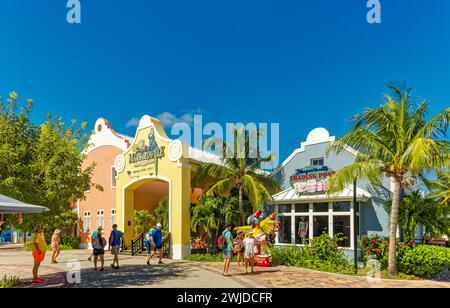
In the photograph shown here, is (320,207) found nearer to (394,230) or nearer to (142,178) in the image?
(394,230)

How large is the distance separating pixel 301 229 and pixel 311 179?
228cm

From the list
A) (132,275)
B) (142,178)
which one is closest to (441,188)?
(142,178)

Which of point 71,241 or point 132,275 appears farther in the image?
point 71,241

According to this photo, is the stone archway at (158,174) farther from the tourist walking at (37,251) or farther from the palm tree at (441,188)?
the palm tree at (441,188)

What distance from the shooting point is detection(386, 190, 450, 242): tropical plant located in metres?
13.9

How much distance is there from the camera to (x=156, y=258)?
17812 millimetres

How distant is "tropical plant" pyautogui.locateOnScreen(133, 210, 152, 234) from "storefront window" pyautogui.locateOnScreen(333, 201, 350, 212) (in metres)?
10.5

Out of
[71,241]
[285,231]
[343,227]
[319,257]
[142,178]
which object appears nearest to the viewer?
[319,257]

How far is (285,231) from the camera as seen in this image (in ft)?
59.1

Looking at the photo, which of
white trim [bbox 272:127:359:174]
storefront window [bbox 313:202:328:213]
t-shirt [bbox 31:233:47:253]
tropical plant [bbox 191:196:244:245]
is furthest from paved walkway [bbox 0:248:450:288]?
white trim [bbox 272:127:359:174]

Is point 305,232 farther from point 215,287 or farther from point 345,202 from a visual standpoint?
point 215,287

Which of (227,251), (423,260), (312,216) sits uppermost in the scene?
(312,216)

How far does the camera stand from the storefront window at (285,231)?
58.5ft
